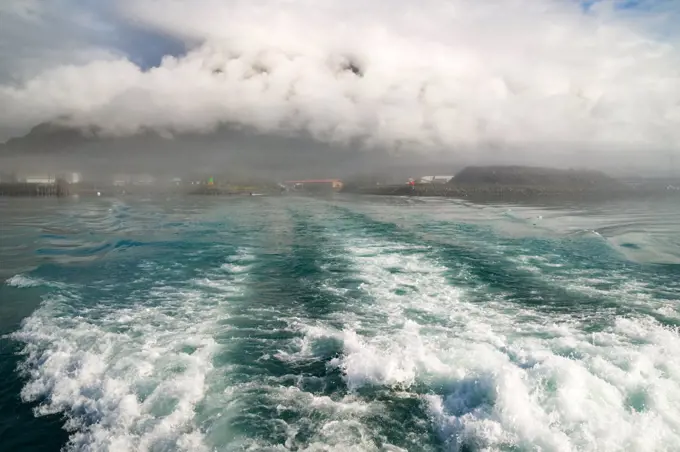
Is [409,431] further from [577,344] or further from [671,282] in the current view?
[671,282]

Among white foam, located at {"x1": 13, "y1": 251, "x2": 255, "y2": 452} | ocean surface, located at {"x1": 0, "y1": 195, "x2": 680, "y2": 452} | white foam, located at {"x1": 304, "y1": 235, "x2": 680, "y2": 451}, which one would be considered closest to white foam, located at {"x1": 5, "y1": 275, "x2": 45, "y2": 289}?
ocean surface, located at {"x1": 0, "y1": 195, "x2": 680, "y2": 452}

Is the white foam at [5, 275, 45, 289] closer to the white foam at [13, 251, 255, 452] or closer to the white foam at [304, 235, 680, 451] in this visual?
the white foam at [13, 251, 255, 452]

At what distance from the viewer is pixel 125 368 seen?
28.1ft

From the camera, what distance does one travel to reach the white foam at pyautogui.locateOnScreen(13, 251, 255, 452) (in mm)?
6707

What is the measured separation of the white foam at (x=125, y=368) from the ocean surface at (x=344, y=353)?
0.04m

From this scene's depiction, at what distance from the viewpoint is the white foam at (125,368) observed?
6.71 m

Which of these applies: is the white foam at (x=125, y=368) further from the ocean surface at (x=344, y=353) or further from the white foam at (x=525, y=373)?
the white foam at (x=525, y=373)

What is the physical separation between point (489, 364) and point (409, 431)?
2601 millimetres

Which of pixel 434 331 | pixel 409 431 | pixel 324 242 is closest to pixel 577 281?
pixel 434 331

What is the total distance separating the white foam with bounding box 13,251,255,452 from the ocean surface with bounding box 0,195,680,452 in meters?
0.04

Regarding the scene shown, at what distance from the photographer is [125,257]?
64.8ft

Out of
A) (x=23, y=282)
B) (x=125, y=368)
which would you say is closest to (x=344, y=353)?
(x=125, y=368)

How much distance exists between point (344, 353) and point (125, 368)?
4.57 metres

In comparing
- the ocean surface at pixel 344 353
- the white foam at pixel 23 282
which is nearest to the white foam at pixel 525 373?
the ocean surface at pixel 344 353
